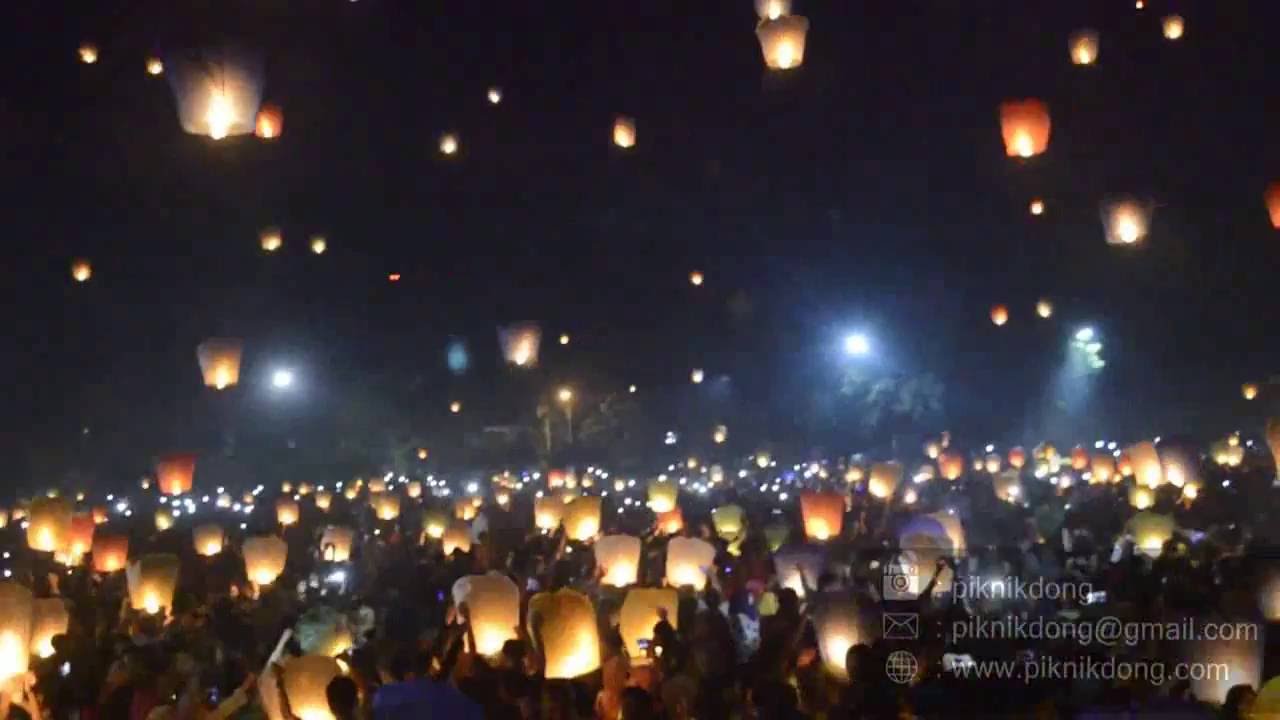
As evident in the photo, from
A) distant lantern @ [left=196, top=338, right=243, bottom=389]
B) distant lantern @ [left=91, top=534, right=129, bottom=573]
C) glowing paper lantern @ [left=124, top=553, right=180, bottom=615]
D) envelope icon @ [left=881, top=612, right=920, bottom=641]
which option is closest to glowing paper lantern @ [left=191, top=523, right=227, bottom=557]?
distant lantern @ [left=91, top=534, right=129, bottom=573]

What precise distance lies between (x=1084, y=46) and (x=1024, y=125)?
10.4 ft

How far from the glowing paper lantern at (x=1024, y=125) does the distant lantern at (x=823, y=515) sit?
4077 millimetres

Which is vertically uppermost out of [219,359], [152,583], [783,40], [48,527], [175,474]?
[783,40]

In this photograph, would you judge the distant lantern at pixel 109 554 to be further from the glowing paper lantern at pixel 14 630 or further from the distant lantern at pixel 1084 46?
the distant lantern at pixel 1084 46

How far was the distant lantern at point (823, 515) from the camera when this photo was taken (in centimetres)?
1141

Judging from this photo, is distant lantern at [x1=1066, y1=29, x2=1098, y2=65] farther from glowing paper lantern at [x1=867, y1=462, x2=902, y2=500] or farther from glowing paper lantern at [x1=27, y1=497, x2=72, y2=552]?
glowing paper lantern at [x1=27, y1=497, x2=72, y2=552]

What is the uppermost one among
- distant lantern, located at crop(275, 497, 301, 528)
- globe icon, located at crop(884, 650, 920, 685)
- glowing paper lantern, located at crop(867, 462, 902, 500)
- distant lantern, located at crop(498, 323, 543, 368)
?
distant lantern, located at crop(498, 323, 543, 368)

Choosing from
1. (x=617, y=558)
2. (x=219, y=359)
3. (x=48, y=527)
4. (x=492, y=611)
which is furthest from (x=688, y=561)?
(x=219, y=359)

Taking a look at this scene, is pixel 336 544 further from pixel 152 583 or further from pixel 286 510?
pixel 286 510

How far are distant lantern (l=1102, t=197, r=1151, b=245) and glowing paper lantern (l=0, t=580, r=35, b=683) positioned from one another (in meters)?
10.9

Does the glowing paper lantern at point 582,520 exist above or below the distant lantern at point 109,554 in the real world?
above

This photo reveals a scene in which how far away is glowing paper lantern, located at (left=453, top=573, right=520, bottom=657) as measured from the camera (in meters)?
7.20

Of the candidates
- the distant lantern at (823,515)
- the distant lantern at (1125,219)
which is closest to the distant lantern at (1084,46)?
the distant lantern at (1125,219)

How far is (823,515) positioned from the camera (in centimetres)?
1143
